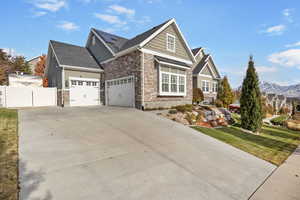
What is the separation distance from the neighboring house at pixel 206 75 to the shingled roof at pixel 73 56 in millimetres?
13226

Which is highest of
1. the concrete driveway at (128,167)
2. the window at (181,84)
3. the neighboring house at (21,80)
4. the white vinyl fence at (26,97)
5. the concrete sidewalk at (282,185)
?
the neighboring house at (21,80)

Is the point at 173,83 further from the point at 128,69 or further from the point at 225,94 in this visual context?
the point at 225,94

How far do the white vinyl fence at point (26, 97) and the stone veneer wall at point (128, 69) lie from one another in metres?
5.51

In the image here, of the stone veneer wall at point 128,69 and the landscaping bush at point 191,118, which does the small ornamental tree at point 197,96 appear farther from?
the stone veneer wall at point 128,69

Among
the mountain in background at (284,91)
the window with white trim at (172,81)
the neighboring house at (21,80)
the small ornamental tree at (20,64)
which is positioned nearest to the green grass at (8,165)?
the window with white trim at (172,81)

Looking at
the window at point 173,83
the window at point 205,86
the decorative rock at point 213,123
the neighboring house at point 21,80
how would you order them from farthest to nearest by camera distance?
the window at point 205,86 < the neighboring house at point 21,80 < the window at point 173,83 < the decorative rock at point 213,123

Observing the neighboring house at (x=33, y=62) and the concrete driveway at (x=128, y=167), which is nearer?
the concrete driveway at (x=128, y=167)

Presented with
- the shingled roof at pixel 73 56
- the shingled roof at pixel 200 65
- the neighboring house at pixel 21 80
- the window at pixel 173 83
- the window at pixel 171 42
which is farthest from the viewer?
the shingled roof at pixel 200 65

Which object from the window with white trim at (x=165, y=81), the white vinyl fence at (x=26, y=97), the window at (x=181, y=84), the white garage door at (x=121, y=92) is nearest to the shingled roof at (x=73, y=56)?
the white garage door at (x=121, y=92)

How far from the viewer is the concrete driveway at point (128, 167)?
272 centimetres

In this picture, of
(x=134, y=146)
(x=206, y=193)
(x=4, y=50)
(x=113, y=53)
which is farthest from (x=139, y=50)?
(x=4, y=50)

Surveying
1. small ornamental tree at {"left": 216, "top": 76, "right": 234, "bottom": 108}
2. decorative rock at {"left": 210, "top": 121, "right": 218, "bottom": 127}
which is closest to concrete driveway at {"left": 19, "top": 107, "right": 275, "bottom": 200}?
decorative rock at {"left": 210, "top": 121, "right": 218, "bottom": 127}

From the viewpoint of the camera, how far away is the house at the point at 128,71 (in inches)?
454

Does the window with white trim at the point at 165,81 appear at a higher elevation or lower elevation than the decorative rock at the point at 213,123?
higher
